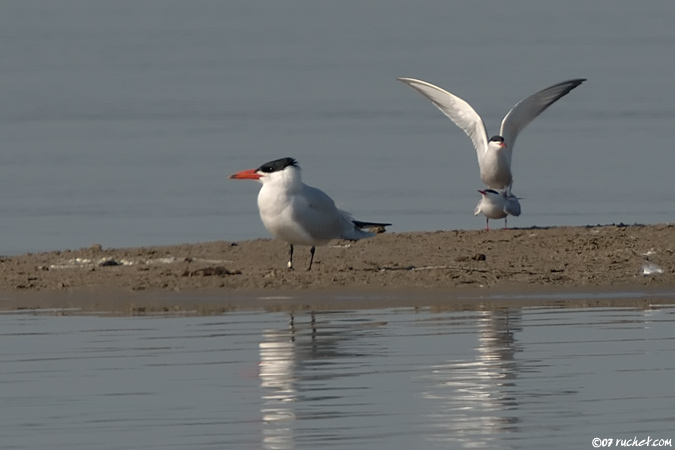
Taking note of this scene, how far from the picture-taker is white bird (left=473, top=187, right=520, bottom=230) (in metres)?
16.4

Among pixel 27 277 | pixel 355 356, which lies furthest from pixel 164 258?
pixel 355 356

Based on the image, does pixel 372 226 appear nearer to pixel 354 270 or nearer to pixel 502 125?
pixel 354 270

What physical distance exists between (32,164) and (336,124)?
4845mm

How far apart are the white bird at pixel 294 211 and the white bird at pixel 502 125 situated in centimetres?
409

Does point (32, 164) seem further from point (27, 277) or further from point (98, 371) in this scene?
point (98, 371)

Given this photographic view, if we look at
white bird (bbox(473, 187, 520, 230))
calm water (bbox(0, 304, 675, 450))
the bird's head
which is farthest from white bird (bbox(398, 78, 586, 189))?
calm water (bbox(0, 304, 675, 450))

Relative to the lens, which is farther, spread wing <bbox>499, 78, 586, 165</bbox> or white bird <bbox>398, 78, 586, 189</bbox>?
spread wing <bbox>499, 78, 586, 165</bbox>

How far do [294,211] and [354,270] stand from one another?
0.72m

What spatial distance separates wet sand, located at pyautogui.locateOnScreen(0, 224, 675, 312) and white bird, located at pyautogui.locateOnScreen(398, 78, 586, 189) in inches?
110

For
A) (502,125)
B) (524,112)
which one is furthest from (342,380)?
(524,112)

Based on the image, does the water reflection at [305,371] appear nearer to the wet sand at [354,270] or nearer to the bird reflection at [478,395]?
the bird reflection at [478,395]

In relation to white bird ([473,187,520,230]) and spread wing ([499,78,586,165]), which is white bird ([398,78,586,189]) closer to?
spread wing ([499,78,586,165])

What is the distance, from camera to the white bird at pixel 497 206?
16.4m

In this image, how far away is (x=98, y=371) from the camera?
9.09 m
